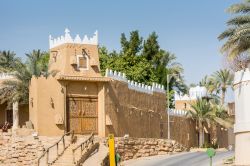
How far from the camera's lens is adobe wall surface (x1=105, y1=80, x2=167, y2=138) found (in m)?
41.2

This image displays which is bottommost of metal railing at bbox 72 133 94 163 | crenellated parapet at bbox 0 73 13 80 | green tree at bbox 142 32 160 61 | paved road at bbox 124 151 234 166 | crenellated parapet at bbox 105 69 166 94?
paved road at bbox 124 151 234 166

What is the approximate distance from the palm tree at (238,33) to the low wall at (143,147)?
439 inches

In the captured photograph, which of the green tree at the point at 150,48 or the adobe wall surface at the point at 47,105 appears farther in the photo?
the green tree at the point at 150,48

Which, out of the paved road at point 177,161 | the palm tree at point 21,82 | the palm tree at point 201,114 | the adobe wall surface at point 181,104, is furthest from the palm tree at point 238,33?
the adobe wall surface at point 181,104

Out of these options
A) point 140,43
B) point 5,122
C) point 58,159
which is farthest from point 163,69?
point 58,159

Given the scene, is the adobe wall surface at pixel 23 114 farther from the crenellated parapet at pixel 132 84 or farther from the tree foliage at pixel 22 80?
the crenellated parapet at pixel 132 84

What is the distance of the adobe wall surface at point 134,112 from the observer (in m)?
41.2

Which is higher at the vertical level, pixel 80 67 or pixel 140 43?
pixel 140 43

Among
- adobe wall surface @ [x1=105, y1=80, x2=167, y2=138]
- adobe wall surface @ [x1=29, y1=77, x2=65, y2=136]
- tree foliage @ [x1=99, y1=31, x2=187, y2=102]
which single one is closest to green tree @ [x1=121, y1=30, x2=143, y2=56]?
tree foliage @ [x1=99, y1=31, x2=187, y2=102]

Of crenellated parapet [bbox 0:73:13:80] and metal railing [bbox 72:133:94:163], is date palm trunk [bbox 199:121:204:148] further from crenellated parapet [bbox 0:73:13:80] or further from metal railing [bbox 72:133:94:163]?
metal railing [bbox 72:133:94:163]

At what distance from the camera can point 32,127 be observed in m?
39.8

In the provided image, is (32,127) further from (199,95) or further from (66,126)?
(199,95)

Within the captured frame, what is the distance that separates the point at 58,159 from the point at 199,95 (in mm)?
32213

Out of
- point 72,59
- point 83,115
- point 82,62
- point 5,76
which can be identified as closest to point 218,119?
point 5,76
